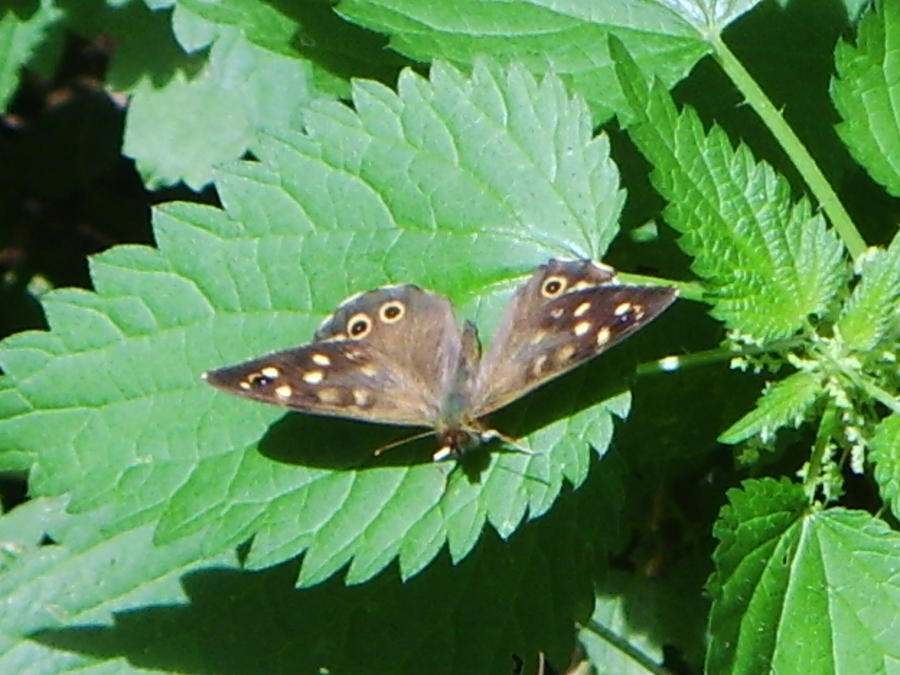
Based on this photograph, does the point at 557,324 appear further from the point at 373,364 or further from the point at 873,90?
the point at 873,90

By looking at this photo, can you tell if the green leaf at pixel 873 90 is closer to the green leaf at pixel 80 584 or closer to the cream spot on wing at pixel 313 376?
the cream spot on wing at pixel 313 376

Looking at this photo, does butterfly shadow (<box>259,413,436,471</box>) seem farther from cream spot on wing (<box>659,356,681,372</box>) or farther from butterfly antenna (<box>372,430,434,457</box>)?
cream spot on wing (<box>659,356,681,372</box>)

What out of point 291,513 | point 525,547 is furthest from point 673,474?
point 291,513

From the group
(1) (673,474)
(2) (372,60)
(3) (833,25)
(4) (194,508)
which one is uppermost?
(2) (372,60)

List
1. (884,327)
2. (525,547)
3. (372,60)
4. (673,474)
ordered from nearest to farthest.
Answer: (884,327) → (525,547) → (372,60) → (673,474)

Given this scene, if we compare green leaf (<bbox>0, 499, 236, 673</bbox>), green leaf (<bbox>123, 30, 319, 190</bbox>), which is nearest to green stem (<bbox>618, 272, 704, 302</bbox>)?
green leaf (<bbox>0, 499, 236, 673</bbox>)

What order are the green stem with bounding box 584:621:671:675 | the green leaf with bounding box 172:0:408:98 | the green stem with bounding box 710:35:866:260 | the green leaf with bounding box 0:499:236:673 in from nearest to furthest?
the green stem with bounding box 710:35:866:260, the green leaf with bounding box 0:499:236:673, the green leaf with bounding box 172:0:408:98, the green stem with bounding box 584:621:671:675

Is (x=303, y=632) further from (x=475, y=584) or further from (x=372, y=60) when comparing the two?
(x=372, y=60)
